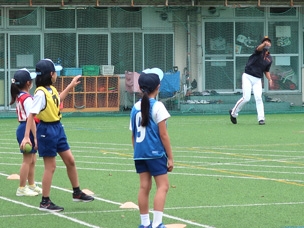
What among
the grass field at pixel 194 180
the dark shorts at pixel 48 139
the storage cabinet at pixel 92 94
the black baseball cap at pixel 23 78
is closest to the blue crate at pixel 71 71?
the storage cabinet at pixel 92 94

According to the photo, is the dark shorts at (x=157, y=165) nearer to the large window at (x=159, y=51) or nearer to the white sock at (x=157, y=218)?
the white sock at (x=157, y=218)

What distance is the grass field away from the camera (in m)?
10.8

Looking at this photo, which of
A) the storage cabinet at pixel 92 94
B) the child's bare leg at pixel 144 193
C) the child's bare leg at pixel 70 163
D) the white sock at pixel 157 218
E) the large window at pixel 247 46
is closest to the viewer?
the white sock at pixel 157 218

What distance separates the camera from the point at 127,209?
37.3 feet

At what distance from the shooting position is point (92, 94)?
33000mm

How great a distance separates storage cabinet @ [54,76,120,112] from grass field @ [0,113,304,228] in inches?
317

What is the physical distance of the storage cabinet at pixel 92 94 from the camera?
3262 centimetres

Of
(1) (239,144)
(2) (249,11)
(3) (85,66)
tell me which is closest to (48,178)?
(1) (239,144)

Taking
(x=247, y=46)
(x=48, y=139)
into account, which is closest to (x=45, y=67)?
(x=48, y=139)

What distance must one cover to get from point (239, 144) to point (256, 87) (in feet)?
17.6

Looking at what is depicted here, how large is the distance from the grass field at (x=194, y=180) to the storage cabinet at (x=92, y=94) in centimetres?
804

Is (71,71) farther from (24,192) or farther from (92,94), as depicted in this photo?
(24,192)

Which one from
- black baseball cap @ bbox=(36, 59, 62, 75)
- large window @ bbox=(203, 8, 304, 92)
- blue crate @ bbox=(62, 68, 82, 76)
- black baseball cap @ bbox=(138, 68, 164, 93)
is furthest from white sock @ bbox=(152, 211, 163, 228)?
large window @ bbox=(203, 8, 304, 92)

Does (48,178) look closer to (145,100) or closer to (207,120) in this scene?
(145,100)
